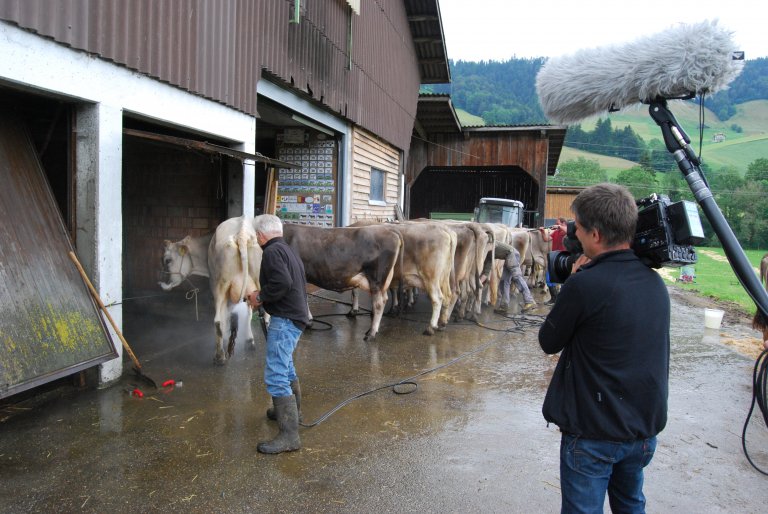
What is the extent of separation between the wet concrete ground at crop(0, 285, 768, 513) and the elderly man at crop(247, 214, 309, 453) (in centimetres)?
18

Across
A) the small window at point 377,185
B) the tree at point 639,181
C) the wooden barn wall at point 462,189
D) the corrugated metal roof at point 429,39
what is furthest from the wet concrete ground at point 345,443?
the tree at point 639,181

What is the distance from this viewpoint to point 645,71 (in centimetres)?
262

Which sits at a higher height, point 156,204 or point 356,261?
point 156,204

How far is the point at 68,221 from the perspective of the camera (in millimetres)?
5004

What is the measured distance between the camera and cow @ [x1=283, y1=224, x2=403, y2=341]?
7754mm

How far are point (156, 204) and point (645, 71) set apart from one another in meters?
7.89

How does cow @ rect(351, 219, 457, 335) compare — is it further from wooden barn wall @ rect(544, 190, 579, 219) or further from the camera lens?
wooden barn wall @ rect(544, 190, 579, 219)

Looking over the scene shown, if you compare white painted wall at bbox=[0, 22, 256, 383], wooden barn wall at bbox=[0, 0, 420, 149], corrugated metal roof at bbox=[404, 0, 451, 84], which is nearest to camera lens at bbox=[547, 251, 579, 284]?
white painted wall at bbox=[0, 22, 256, 383]

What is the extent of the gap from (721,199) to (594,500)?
57.1 meters

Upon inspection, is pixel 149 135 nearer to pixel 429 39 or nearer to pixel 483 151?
pixel 429 39

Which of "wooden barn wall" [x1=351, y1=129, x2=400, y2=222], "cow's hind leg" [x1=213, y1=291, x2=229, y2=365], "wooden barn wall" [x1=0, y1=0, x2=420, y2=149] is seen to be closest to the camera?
"wooden barn wall" [x1=0, y1=0, x2=420, y2=149]

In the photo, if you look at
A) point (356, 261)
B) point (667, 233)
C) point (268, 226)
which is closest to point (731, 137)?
point (356, 261)

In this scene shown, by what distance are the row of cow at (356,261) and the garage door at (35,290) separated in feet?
5.06

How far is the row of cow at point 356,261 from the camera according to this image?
6035 millimetres
